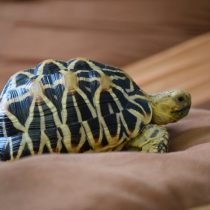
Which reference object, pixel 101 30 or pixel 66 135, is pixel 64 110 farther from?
pixel 101 30

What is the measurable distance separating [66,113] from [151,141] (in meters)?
0.17

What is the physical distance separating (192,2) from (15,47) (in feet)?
1.87

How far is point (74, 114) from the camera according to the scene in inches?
39.6

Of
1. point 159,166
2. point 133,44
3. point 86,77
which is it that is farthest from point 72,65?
point 133,44

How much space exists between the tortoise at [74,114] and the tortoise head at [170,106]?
0.03 meters

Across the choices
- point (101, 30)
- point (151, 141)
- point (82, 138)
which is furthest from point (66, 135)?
point (101, 30)

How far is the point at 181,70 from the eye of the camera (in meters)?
1.54

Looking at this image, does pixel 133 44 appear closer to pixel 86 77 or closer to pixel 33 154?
pixel 86 77

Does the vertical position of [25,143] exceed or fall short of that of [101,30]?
it falls short

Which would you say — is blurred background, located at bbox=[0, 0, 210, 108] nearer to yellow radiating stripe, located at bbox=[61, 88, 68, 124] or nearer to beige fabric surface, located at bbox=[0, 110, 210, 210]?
yellow radiating stripe, located at bbox=[61, 88, 68, 124]

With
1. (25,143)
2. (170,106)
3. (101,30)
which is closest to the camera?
(25,143)

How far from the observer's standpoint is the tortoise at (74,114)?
0.99 meters

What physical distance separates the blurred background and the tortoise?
23.7 inches

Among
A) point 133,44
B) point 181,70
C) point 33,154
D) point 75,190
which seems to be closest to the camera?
point 75,190
